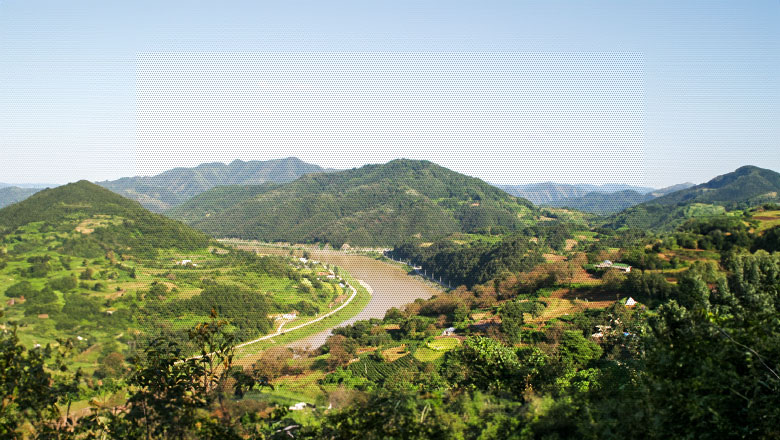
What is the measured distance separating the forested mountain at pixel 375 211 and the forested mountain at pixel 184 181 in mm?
41702

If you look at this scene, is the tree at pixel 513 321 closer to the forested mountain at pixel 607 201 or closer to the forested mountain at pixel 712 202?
the forested mountain at pixel 712 202

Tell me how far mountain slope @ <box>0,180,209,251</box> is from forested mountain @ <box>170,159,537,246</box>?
24.8 metres

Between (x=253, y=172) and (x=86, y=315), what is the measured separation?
17567 centimetres

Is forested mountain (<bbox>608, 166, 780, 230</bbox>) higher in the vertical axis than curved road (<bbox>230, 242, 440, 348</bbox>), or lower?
higher

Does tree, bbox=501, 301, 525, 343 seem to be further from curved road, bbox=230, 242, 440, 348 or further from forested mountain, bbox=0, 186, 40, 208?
forested mountain, bbox=0, 186, 40, 208

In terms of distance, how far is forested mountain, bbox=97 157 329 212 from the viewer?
132 metres

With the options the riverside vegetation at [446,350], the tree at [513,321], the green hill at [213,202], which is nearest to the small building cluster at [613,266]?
the riverside vegetation at [446,350]

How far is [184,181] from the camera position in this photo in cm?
15662

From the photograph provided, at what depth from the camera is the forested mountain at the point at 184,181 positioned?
433ft

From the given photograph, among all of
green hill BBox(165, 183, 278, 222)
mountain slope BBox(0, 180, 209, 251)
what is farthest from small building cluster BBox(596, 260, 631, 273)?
green hill BBox(165, 183, 278, 222)

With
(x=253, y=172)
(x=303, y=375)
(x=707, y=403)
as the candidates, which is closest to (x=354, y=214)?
(x=303, y=375)

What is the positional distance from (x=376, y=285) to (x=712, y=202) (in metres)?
55.8

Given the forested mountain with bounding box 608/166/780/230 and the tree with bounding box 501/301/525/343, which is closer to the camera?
the tree with bounding box 501/301/525/343

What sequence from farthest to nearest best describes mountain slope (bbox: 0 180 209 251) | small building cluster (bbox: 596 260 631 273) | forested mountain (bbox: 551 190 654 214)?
forested mountain (bbox: 551 190 654 214), mountain slope (bbox: 0 180 209 251), small building cluster (bbox: 596 260 631 273)
